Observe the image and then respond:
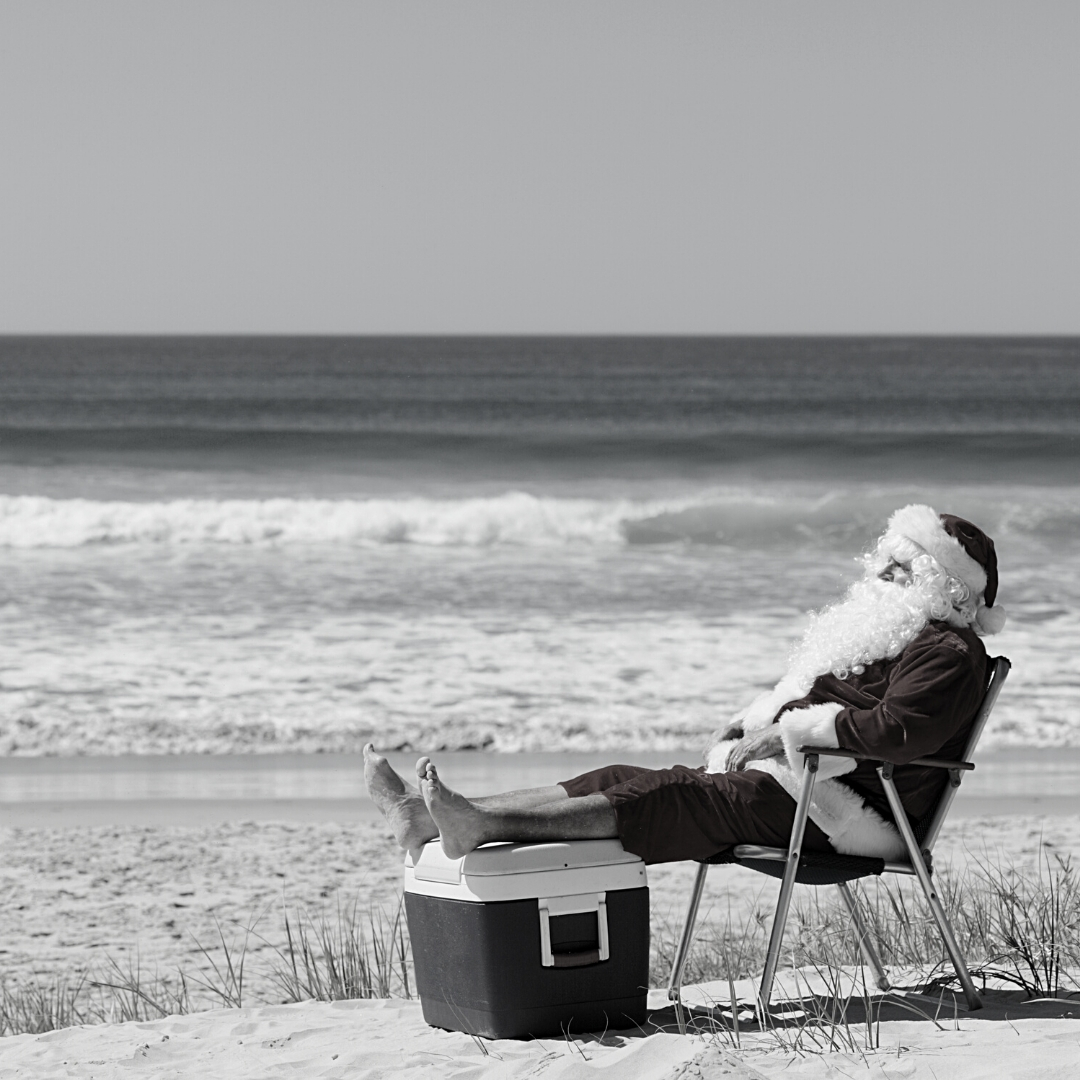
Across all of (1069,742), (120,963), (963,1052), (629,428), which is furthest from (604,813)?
(629,428)

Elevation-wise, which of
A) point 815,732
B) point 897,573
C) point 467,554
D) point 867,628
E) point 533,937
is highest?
point 897,573

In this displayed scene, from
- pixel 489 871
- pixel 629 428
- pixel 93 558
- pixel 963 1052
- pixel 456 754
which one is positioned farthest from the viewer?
pixel 629 428

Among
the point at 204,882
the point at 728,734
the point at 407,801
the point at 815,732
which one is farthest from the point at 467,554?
the point at 815,732

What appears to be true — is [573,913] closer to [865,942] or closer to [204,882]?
[865,942]

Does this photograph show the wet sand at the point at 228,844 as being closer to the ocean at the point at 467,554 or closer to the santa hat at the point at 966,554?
the ocean at the point at 467,554

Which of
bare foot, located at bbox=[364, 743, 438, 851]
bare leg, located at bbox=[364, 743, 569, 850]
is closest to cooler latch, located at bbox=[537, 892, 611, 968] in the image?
bare leg, located at bbox=[364, 743, 569, 850]

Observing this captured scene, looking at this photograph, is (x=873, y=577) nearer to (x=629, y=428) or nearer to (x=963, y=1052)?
(x=963, y=1052)

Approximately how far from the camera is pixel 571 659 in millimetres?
10719

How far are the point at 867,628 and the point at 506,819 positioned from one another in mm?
1045

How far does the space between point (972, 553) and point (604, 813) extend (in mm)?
1129

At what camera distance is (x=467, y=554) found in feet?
56.0

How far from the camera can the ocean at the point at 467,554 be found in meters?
9.13

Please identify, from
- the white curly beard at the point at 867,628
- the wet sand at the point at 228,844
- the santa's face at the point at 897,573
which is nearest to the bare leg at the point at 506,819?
the white curly beard at the point at 867,628

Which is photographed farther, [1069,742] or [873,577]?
[1069,742]
